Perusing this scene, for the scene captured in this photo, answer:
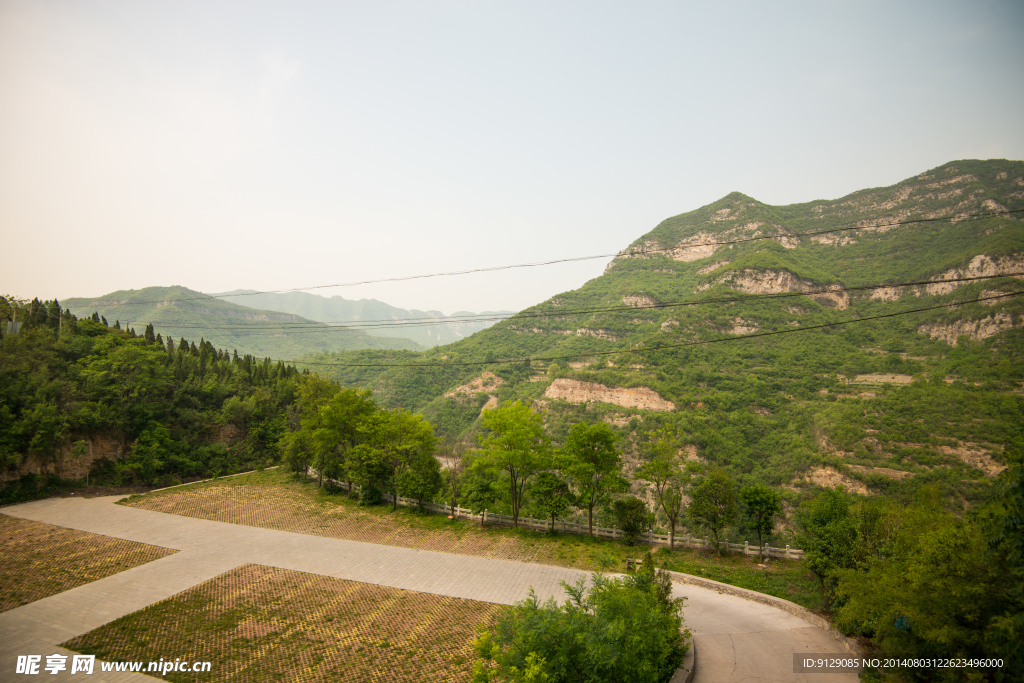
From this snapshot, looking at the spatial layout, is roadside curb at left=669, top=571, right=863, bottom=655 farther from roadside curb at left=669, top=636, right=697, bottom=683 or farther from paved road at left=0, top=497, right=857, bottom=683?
roadside curb at left=669, top=636, right=697, bottom=683

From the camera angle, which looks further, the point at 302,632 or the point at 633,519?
the point at 633,519

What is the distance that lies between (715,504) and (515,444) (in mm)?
10169

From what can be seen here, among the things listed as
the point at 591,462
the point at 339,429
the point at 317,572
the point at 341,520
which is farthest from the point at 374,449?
the point at 591,462

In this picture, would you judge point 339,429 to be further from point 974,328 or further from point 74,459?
point 974,328

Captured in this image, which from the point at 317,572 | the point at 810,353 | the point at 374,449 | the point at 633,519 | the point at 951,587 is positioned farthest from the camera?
the point at 810,353

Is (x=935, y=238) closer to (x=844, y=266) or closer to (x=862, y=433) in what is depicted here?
(x=844, y=266)

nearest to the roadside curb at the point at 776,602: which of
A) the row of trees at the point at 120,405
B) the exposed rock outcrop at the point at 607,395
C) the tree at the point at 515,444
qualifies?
the tree at the point at 515,444

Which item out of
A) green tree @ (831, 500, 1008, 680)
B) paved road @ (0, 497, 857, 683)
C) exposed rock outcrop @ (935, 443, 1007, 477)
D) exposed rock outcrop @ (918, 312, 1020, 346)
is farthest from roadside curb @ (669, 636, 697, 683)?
exposed rock outcrop @ (918, 312, 1020, 346)

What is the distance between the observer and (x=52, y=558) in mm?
16812

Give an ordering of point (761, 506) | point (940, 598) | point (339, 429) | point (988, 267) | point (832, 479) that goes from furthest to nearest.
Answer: point (988, 267) → point (832, 479) → point (339, 429) → point (761, 506) → point (940, 598)

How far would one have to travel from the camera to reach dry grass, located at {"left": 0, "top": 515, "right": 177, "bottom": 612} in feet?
47.8

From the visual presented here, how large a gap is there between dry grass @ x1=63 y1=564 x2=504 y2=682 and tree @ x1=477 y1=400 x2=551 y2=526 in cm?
789

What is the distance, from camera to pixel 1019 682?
5.50 meters

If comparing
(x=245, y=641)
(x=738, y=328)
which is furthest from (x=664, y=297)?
(x=245, y=641)
